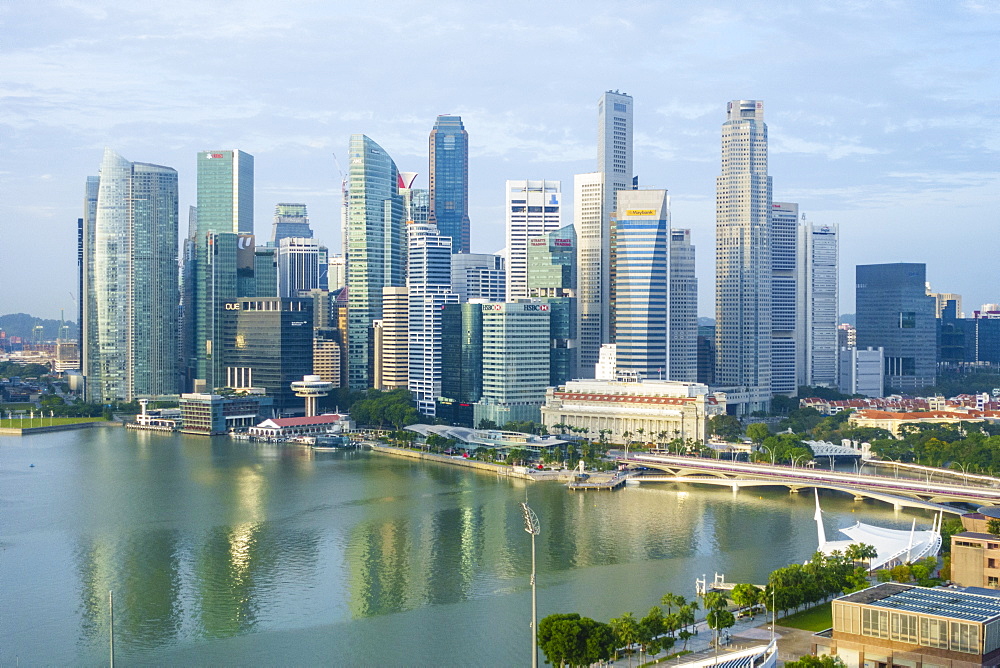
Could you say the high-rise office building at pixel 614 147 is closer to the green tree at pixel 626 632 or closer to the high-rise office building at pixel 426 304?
the high-rise office building at pixel 426 304

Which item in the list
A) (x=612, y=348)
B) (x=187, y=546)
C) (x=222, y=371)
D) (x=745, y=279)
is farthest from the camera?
(x=222, y=371)

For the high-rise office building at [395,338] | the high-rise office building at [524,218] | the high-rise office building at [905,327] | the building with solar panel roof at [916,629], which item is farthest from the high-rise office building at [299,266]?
the building with solar panel roof at [916,629]

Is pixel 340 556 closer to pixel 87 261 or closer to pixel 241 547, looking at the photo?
pixel 241 547

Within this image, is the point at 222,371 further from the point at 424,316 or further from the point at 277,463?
the point at 277,463

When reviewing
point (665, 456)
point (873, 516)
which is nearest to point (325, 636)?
point (873, 516)

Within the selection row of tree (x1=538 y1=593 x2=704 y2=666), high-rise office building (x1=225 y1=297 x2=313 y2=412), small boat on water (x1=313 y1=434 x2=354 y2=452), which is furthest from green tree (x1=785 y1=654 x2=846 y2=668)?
high-rise office building (x1=225 y1=297 x2=313 y2=412)

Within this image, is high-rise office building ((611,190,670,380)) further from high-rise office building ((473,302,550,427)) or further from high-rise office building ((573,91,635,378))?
high-rise office building ((573,91,635,378))
